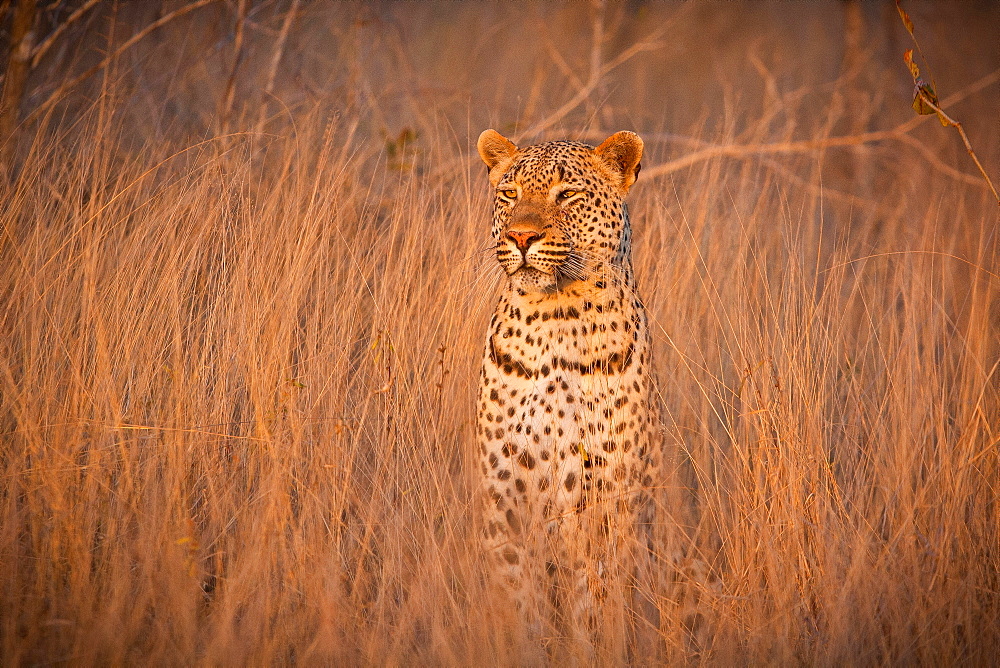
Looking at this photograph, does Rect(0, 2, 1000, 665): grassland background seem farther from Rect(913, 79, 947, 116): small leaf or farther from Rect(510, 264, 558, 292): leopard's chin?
Rect(510, 264, 558, 292): leopard's chin

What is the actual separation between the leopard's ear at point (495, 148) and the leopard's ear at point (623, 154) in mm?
436

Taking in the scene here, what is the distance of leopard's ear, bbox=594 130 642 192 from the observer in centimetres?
380

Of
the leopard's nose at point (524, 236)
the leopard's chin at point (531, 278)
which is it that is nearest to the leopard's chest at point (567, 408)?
the leopard's chin at point (531, 278)

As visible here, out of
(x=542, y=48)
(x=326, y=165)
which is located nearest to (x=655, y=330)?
(x=326, y=165)

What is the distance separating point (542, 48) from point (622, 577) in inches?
331

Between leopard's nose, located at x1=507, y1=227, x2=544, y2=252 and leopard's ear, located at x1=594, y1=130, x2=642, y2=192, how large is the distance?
0.64 metres

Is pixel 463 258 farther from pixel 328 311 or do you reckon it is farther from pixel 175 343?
pixel 175 343

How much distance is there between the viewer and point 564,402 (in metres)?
3.59

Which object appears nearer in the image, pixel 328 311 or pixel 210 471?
pixel 210 471

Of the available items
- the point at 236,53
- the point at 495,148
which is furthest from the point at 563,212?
the point at 236,53

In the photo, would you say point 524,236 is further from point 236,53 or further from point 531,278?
point 236,53

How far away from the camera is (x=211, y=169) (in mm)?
4516

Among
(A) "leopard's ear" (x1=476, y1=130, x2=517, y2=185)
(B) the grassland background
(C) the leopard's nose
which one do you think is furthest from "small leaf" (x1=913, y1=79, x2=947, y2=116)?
(A) "leopard's ear" (x1=476, y1=130, x2=517, y2=185)

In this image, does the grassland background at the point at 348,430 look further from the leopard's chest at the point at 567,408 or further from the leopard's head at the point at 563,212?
the leopard's head at the point at 563,212
